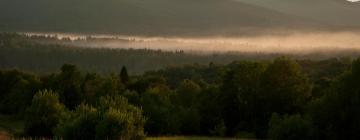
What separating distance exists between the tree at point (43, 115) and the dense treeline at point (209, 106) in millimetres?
104

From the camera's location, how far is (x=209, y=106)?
71.9 m

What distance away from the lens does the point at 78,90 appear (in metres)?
87.2

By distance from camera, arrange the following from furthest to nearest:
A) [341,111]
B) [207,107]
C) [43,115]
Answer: [207,107] < [43,115] < [341,111]

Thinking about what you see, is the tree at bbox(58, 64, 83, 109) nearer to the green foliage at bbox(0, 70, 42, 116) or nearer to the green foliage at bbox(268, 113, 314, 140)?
the green foliage at bbox(0, 70, 42, 116)

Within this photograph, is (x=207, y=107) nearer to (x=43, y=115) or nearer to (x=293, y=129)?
(x=293, y=129)

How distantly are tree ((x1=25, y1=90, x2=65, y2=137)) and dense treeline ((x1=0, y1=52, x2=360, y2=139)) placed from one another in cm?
10

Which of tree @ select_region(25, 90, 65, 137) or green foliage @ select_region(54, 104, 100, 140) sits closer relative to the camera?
green foliage @ select_region(54, 104, 100, 140)

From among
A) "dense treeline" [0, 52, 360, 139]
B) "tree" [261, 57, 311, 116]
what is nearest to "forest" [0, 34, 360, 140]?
"dense treeline" [0, 52, 360, 139]

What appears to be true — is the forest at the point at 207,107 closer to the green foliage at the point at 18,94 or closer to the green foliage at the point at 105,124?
the green foliage at the point at 105,124

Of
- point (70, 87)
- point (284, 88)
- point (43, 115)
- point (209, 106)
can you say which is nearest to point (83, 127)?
point (43, 115)

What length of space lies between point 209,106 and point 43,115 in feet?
65.1

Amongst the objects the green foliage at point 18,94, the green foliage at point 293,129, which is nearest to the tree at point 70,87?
the green foliage at point 18,94

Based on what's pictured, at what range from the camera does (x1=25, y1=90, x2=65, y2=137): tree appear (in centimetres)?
6303

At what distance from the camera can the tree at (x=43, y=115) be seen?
63031 millimetres
